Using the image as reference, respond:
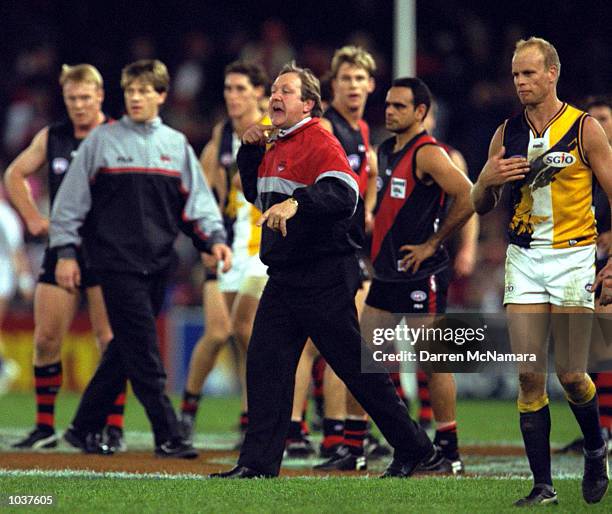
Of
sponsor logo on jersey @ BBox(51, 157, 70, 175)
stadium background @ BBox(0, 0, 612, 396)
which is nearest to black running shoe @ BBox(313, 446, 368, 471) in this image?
sponsor logo on jersey @ BBox(51, 157, 70, 175)

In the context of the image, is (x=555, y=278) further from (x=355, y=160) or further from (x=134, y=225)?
(x=134, y=225)

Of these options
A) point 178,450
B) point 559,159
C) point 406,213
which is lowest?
point 178,450

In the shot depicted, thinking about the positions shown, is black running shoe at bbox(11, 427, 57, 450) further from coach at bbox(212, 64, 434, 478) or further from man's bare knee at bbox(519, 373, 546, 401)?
man's bare knee at bbox(519, 373, 546, 401)

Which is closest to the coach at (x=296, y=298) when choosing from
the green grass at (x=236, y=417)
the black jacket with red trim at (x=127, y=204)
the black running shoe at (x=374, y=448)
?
the black jacket with red trim at (x=127, y=204)

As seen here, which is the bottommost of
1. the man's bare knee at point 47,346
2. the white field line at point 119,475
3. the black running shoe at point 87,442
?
the black running shoe at point 87,442

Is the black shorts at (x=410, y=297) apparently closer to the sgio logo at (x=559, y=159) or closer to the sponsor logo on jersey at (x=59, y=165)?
the sgio logo at (x=559, y=159)

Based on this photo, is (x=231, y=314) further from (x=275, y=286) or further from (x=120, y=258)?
(x=275, y=286)

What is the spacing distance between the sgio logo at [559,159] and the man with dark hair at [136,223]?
2672mm

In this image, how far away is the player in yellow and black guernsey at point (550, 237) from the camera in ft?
22.3

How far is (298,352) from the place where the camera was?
7621 mm

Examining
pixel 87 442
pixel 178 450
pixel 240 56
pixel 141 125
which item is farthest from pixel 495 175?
pixel 240 56

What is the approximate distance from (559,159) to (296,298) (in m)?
1.60

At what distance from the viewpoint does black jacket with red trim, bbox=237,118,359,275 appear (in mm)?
7234

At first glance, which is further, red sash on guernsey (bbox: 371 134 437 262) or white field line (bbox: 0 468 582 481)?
red sash on guernsey (bbox: 371 134 437 262)
